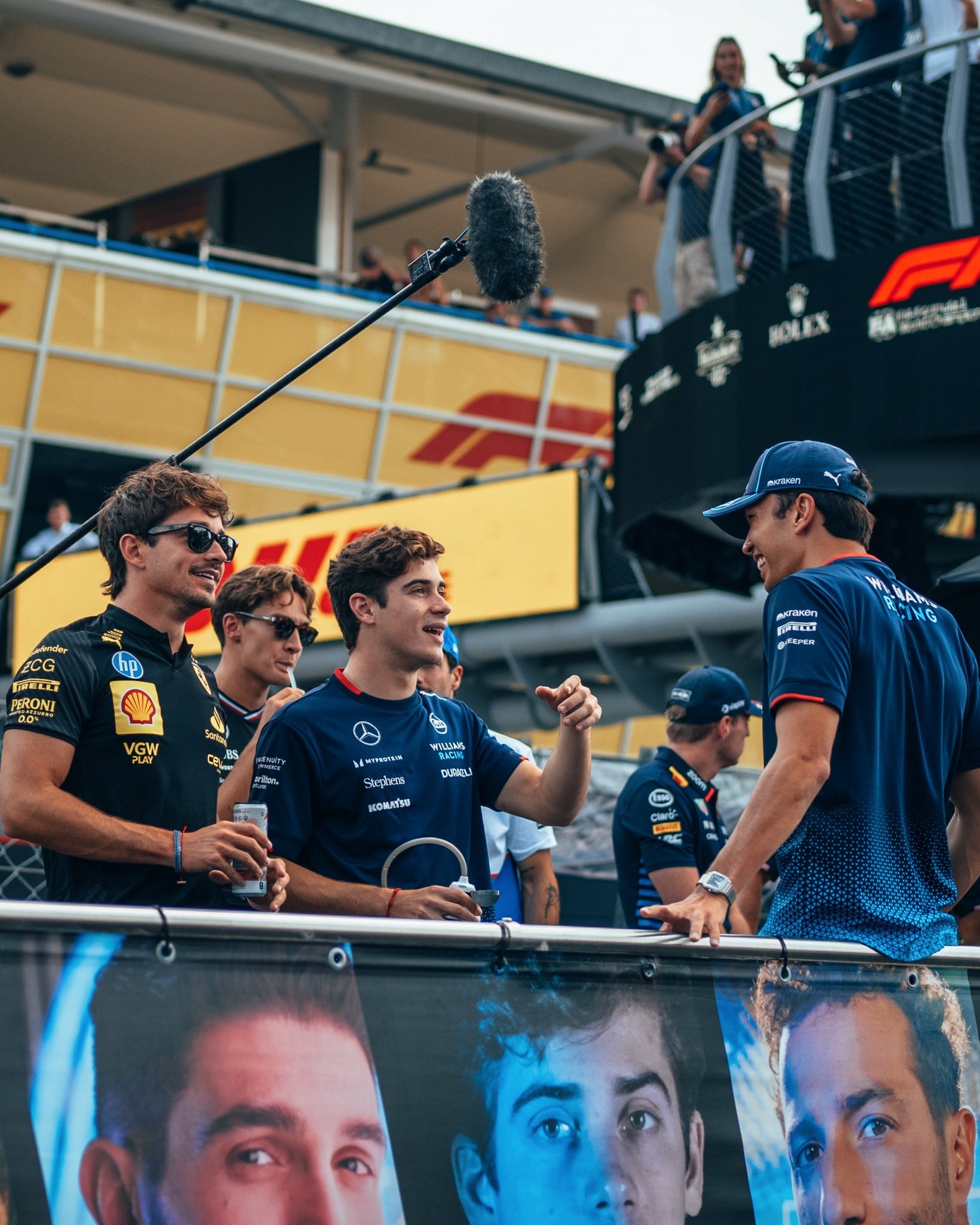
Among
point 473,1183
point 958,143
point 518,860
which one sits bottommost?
point 473,1183

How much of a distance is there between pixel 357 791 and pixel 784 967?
3.56ft

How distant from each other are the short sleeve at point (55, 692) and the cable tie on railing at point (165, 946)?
3.35ft

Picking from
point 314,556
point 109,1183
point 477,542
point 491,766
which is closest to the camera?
point 109,1183

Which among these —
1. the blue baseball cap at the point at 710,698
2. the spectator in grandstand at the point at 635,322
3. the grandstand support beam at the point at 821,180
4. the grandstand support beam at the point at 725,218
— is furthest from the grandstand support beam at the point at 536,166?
the blue baseball cap at the point at 710,698

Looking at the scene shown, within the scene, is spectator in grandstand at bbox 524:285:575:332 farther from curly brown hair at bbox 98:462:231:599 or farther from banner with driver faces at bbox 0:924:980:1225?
banner with driver faces at bbox 0:924:980:1225

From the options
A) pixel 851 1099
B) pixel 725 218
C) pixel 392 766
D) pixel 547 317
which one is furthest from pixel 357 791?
pixel 547 317

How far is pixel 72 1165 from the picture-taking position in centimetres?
266

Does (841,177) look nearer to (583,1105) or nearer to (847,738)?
(847,738)

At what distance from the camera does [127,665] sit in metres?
3.98

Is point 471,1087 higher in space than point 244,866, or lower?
lower

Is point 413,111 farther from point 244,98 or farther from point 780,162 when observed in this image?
point 780,162

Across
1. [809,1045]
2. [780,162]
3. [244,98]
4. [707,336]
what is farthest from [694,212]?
[244,98]

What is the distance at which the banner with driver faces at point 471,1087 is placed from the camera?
2.72 metres

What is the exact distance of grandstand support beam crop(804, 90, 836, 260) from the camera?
986 cm
